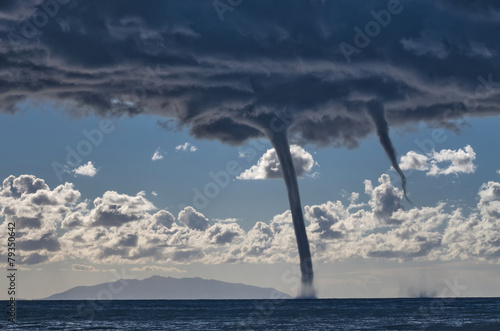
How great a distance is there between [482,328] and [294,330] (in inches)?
1224

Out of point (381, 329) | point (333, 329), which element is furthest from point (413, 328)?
point (333, 329)

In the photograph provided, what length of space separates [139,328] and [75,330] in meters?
11.9

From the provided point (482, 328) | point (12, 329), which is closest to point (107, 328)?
point (12, 329)

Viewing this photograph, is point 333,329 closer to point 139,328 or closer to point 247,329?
point 247,329

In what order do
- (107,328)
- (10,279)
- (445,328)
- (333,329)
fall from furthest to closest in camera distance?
(107,328) < (333,329) < (445,328) < (10,279)

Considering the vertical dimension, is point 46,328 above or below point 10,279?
below

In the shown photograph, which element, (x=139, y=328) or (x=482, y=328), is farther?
(x=139, y=328)

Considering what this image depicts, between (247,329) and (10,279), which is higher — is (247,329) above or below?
below

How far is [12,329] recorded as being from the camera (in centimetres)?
11200

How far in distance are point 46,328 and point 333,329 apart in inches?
2098

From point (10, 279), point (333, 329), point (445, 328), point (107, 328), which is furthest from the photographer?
point (107, 328)

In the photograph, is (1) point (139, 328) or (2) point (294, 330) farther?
(1) point (139, 328)

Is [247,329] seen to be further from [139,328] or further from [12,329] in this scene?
[12,329]

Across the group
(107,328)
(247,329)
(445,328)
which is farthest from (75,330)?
(445,328)
